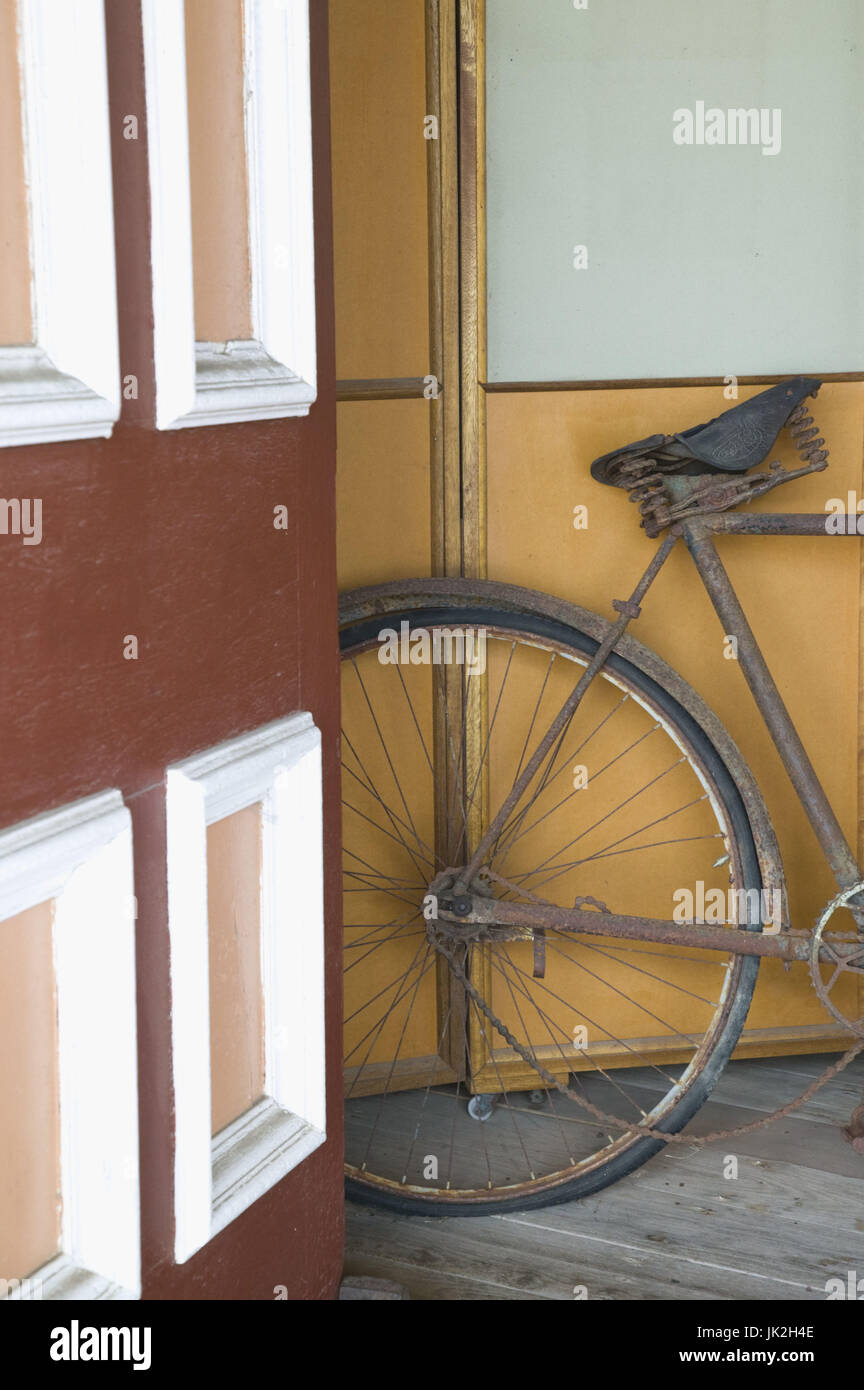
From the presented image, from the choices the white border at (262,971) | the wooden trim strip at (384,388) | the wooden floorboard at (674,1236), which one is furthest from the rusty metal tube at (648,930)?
the wooden trim strip at (384,388)

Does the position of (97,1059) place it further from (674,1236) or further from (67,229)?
(674,1236)

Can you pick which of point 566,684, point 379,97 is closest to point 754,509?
point 566,684

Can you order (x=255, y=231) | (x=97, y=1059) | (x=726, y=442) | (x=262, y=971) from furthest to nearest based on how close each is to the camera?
(x=726, y=442)
(x=262, y=971)
(x=255, y=231)
(x=97, y=1059)

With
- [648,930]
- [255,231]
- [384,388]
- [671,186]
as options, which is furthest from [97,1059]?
[671,186]

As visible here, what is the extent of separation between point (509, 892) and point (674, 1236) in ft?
1.87

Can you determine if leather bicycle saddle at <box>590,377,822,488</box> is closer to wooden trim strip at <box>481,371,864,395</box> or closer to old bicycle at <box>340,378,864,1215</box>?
old bicycle at <box>340,378,864,1215</box>

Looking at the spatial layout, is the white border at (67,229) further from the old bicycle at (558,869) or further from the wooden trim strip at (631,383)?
the wooden trim strip at (631,383)

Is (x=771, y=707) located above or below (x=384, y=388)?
below

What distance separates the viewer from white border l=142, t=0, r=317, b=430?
52.1 inches

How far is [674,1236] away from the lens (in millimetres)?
2127

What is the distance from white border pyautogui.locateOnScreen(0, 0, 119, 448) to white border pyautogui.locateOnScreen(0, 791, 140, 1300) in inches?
13.4

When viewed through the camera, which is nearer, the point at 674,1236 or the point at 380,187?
the point at 674,1236

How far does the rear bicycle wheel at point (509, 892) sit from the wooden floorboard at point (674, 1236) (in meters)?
0.09

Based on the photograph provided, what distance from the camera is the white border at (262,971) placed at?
143 cm
